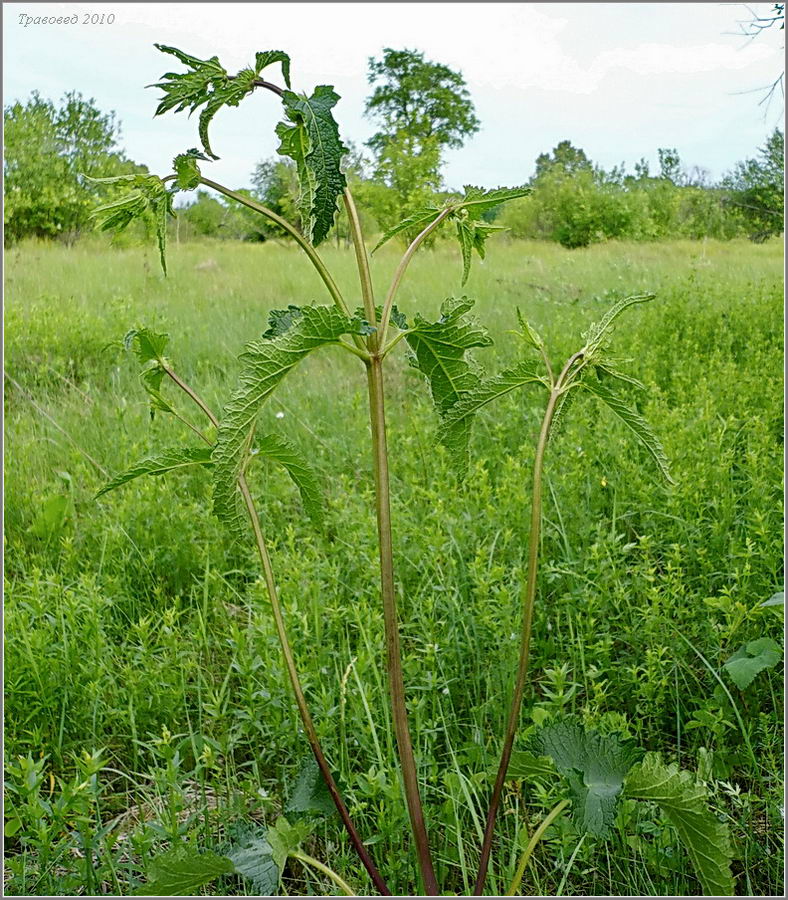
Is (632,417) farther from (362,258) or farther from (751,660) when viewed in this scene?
(751,660)

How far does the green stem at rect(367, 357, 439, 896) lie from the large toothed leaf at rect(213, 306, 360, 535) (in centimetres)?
9

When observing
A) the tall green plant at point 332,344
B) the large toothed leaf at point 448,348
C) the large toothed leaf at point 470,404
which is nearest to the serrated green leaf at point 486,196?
the tall green plant at point 332,344

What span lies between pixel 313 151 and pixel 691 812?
1.04 m

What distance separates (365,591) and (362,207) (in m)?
2.55

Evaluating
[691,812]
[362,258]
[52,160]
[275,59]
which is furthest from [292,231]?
[52,160]

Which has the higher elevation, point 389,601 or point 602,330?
point 602,330

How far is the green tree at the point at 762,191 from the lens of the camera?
26.4 ft

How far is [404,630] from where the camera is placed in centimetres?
229

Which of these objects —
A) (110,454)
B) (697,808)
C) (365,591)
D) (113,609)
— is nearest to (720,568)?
(365,591)

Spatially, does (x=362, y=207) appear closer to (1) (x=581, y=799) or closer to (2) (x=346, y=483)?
(2) (x=346, y=483)

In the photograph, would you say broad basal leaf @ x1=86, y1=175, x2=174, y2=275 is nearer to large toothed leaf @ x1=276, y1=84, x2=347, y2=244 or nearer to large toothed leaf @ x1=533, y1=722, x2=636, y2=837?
large toothed leaf @ x1=276, y1=84, x2=347, y2=244

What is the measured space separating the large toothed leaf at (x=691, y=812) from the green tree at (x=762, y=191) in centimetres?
735

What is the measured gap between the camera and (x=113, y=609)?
248 cm

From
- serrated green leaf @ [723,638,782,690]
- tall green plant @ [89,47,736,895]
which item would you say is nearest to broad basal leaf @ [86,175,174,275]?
tall green plant @ [89,47,736,895]
